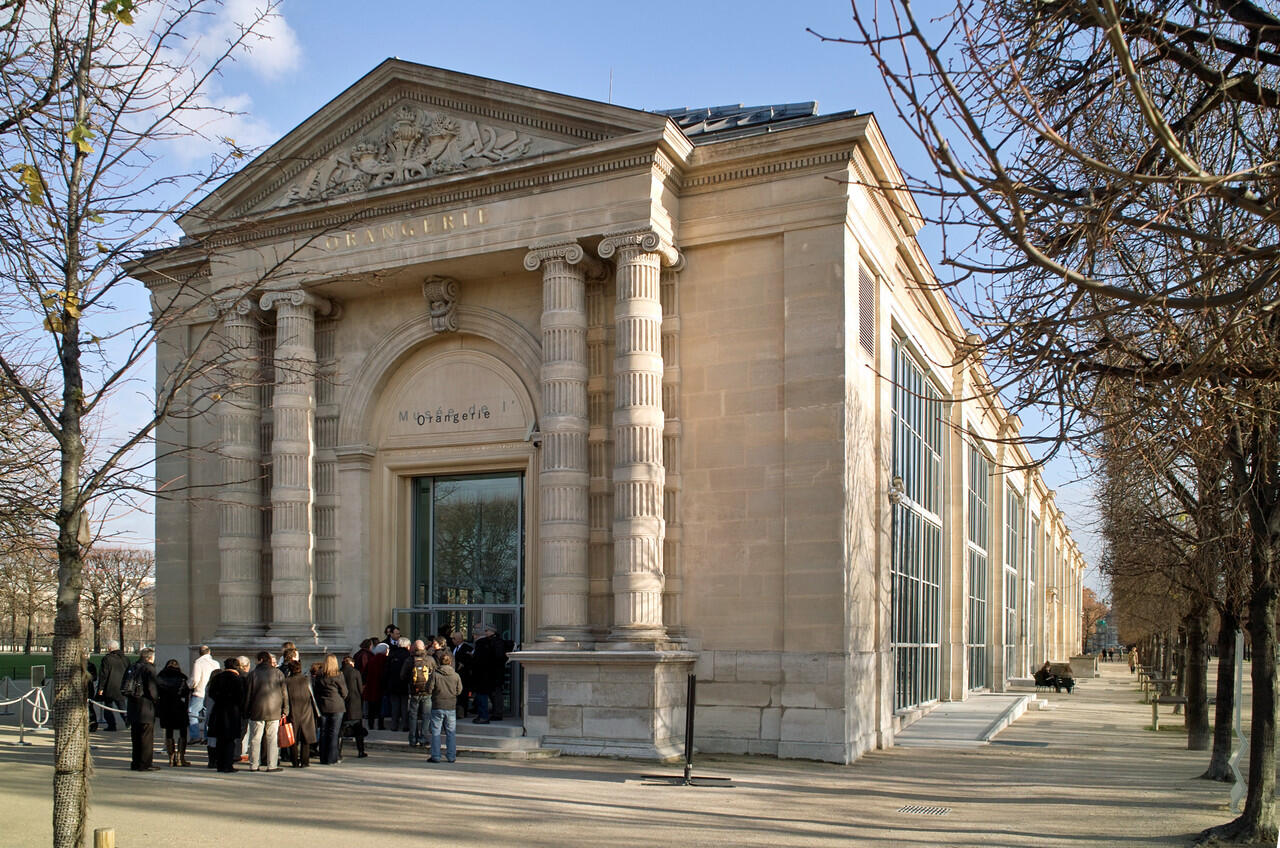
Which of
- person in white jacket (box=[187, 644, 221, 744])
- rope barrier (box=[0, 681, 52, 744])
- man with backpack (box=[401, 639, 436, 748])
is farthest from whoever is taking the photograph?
rope barrier (box=[0, 681, 52, 744])

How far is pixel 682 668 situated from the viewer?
1850cm

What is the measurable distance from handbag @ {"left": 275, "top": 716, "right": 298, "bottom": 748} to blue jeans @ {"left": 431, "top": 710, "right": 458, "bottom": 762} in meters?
1.96

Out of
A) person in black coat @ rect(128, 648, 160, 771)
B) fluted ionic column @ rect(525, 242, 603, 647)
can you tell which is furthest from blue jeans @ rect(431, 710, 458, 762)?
person in black coat @ rect(128, 648, 160, 771)

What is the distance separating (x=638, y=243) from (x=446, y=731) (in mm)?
8101

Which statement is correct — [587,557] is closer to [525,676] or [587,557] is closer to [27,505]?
[525,676]

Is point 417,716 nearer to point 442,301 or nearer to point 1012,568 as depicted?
point 442,301

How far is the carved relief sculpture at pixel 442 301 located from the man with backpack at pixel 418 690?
638 centimetres

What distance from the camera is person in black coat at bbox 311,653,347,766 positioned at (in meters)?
16.3

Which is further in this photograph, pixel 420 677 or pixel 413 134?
pixel 413 134

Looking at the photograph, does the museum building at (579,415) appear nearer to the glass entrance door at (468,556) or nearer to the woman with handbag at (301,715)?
the glass entrance door at (468,556)

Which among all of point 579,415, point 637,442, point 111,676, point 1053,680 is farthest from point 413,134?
point 1053,680

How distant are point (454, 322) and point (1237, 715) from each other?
14.1 m

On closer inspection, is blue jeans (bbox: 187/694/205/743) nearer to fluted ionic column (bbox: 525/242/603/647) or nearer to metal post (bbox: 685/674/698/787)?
fluted ionic column (bbox: 525/242/603/647)

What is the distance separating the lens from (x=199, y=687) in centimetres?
1764
